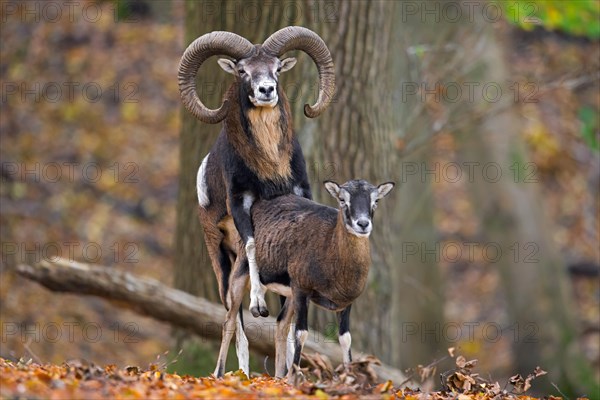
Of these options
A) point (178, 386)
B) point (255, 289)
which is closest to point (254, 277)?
point (255, 289)

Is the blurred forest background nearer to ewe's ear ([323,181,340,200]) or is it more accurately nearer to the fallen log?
the fallen log

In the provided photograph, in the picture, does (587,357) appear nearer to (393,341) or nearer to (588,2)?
(588,2)

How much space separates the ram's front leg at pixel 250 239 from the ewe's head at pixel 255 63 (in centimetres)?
62

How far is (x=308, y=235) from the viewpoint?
7367mm

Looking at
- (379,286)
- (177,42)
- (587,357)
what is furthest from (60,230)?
(587,357)

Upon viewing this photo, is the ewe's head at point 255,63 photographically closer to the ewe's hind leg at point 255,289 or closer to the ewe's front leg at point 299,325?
the ewe's hind leg at point 255,289

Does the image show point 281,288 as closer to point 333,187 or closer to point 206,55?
point 333,187

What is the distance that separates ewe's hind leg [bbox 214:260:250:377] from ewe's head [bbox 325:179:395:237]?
3.90ft

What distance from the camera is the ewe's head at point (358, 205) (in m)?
6.81

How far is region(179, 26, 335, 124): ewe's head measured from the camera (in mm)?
7348

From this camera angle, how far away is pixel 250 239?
7555mm

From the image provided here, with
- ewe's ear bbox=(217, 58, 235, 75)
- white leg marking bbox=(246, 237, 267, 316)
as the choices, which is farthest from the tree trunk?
white leg marking bbox=(246, 237, 267, 316)

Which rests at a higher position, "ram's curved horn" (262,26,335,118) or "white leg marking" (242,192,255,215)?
"ram's curved horn" (262,26,335,118)

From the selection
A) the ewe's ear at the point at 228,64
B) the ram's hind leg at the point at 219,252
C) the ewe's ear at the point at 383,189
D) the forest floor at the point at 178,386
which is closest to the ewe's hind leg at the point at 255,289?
the forest floor at the point at 178,386
